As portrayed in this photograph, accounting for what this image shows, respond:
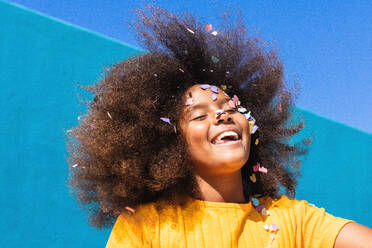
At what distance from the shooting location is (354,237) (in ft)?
5.90

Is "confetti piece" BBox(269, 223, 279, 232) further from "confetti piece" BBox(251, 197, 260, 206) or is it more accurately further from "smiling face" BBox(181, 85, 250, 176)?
"smiling face" BBox(181, 85, 250, 176)

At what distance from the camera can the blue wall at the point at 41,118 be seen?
311 cm

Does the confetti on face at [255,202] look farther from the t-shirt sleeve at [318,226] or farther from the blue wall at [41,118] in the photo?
the blue wall at [41,118]

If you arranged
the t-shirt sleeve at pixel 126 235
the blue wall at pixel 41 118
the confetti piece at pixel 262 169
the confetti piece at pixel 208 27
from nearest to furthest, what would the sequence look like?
1. the t-shirt sleeve at pixel 126 235
2. the confetti piece at pixel 262 169
3. the confetti piece at pixel 208 27
4. the blue wall at pixel 41 118

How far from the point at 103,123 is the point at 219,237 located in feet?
2.46

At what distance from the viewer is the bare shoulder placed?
1773 millimetres

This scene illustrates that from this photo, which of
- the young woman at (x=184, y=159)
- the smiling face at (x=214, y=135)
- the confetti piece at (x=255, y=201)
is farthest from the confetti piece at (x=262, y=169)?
the smiling face at (x=214, y=135)

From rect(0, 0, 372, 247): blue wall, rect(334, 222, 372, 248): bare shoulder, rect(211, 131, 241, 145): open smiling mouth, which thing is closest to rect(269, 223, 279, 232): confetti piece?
rect(334, 222, 372, 248): bare shoulder

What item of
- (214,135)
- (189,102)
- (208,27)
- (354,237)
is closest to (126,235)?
(214,135)

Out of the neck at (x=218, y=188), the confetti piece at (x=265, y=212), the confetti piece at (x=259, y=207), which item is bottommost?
the confetti piece at (x=265, y=212)

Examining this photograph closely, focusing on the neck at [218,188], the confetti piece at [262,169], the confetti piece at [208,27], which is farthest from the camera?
the confetti piece at [208,27]

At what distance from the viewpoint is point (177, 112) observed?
2000mm

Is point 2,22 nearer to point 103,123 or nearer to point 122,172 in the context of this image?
point 103,123

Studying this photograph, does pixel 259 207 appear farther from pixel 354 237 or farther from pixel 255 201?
pixel 354 237
